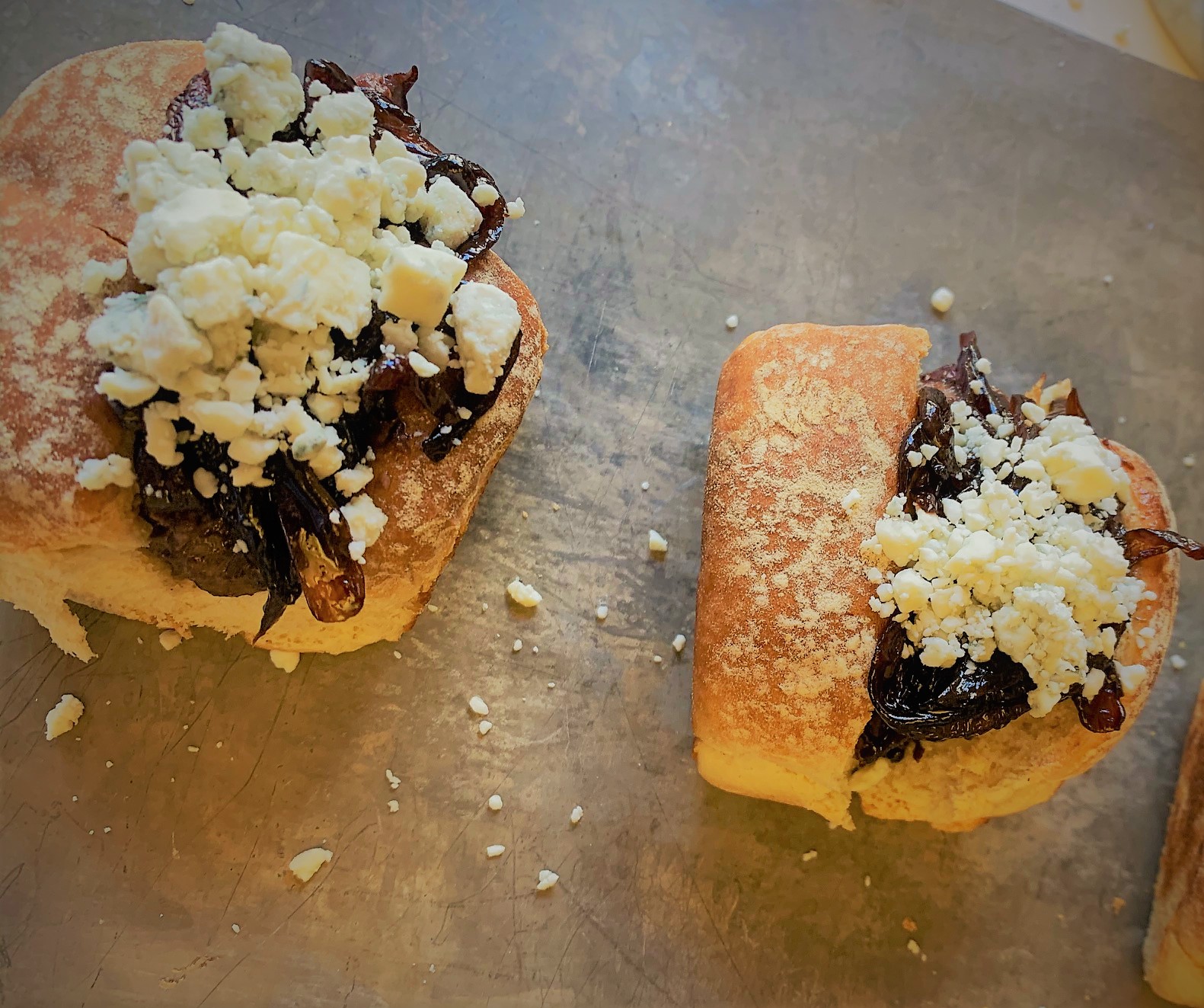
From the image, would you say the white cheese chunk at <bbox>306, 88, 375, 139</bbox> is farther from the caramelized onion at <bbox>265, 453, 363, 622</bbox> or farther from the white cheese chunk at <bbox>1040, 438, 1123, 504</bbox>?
the white cheese chunk at <bbox>1040, 438, 1123, 504</bbox>

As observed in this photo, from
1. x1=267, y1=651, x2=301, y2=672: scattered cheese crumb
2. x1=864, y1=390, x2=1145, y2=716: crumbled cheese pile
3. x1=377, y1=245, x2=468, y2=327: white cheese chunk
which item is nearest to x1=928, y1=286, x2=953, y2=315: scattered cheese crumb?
x1=864, y1=390, x2=1145, y2=716: crumbled cheese pile

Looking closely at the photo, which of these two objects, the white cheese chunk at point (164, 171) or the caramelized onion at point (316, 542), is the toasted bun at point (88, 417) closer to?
the caramelized onion at point (316, 542)

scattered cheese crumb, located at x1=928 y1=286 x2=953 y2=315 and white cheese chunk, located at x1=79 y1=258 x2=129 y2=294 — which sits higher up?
scattered cheese crumb, located at x1=928 y1=286 x2=953 y2=315

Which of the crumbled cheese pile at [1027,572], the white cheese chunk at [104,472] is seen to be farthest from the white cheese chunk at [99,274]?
the crumbled cheese pile at [1027,572]

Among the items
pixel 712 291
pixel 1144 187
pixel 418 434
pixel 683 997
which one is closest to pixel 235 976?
pixel 683 997

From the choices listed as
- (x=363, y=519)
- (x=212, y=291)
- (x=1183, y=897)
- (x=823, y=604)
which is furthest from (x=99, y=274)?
(x=1183, y=897)

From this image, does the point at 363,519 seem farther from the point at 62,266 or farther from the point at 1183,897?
the point at 1183,897
